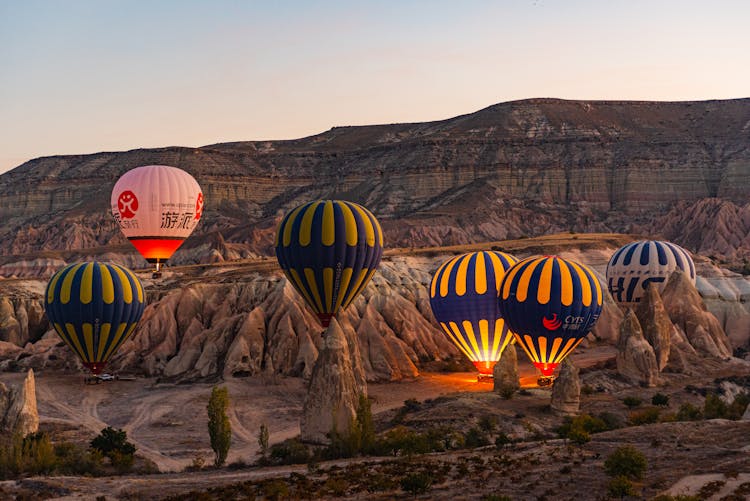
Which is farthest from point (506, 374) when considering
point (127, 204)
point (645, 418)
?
point (127, 204)

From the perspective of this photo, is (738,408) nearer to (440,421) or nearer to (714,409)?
(714,409)

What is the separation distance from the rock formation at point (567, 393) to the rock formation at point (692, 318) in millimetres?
19783

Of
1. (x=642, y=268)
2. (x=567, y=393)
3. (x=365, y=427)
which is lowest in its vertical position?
(x=567, y=393)

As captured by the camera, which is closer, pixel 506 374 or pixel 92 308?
pixel 506 374

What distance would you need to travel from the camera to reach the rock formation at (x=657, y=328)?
2090 inches

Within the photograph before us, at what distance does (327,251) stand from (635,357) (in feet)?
59.9

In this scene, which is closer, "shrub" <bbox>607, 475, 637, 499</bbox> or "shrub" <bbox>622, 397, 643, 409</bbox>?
"shrub" <bbox>607, 475, 637, 499</bbox>

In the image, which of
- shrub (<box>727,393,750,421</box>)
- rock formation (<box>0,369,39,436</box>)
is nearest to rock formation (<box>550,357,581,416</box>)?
shrub (<box>727,393,750,421</box>)

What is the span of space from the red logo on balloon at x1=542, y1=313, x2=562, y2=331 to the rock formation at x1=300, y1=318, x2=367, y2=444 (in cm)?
1632

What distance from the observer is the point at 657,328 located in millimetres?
53094

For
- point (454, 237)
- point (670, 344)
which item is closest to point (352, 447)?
point (670, 344)

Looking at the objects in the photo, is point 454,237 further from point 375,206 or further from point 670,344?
point 670,344

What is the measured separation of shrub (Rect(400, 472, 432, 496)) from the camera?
26.6 meters

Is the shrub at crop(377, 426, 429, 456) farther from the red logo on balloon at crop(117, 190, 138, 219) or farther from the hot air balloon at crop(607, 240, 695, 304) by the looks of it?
the red logo on balloon at crop(117, 190, 138, 219)
